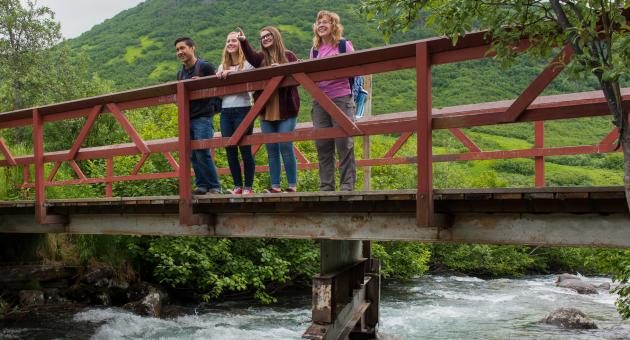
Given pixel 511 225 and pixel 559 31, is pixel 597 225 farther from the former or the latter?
pixel 559 31

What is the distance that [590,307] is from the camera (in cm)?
1903

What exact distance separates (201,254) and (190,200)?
339 inches

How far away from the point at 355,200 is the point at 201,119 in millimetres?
2086

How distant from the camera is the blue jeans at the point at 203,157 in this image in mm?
6688

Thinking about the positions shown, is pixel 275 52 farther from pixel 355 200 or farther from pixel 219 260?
pixel 219 260

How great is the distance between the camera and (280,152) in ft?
21.2

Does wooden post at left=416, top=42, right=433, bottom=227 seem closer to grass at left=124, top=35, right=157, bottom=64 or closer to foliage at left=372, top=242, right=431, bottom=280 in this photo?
foliage at left=372, top=242, right=431, bottom=280

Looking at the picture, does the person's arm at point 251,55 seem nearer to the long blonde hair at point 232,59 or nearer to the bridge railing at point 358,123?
the long blonde hair at point 232,59

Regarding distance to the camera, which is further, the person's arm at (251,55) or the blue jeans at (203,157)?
the blue jeans at (203,157)

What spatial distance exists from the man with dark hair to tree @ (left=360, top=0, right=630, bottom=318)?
2833 mm

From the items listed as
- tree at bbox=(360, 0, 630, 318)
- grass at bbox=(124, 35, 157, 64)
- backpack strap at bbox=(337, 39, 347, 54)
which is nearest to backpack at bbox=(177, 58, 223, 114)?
backpack strap at bbox=(337, 39, 347, 54)

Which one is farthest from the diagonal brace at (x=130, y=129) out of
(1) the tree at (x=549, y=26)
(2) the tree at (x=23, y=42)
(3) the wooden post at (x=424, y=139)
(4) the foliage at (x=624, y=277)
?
(2) the tree at (x=23, y=42)

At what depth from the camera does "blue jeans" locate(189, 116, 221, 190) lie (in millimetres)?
6688

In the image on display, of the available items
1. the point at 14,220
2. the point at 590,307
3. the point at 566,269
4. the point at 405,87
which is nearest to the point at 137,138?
the point at 14,220
